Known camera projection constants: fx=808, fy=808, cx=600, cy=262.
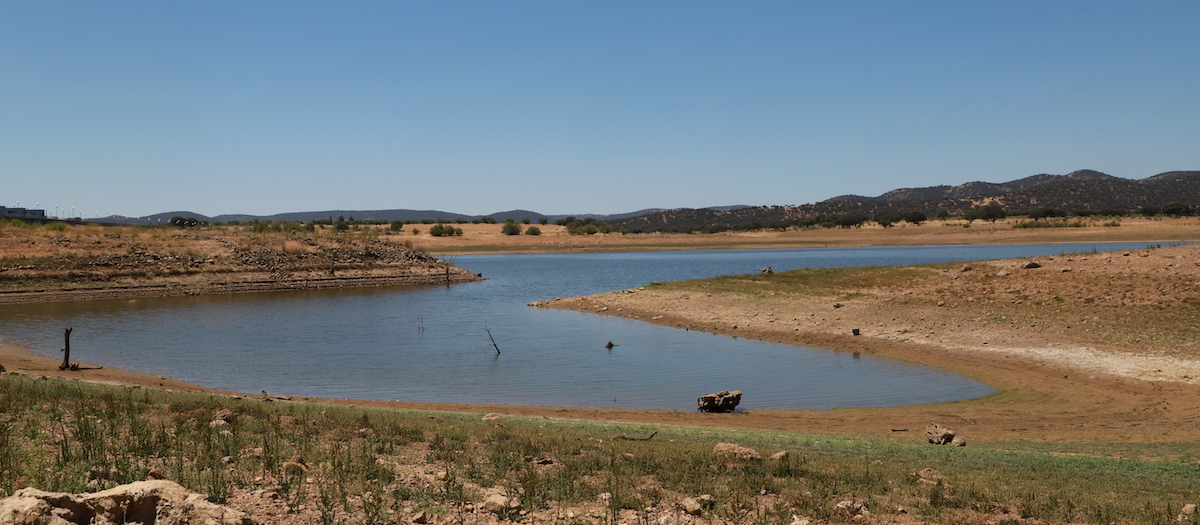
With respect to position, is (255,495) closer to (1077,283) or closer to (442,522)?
(442,522)

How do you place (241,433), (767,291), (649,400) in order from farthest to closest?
(767,291) < (649,400) < (241,433)

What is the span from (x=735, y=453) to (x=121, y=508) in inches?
262

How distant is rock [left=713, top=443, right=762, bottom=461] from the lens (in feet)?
32.1

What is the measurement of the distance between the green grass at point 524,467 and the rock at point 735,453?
171 mm

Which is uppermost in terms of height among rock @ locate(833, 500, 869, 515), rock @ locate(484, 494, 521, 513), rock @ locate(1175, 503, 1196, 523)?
rock @ locate(484, 494, 521, 513)

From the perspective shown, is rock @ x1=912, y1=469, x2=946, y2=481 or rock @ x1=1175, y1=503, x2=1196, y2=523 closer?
rock @ x1=1175, y1=503, x2=1196, y2=523

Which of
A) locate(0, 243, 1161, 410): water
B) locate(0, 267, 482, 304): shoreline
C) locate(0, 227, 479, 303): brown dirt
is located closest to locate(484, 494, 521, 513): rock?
locate(0, 243, 1161, 410): water

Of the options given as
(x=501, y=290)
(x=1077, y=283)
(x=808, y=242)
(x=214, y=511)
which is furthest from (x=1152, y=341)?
(x=808, y=242)

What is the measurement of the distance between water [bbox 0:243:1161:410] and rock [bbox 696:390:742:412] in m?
1.22

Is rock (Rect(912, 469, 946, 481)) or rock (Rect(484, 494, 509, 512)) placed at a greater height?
rock (Rect(484, 494, 509, 512))

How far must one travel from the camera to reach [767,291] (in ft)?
117

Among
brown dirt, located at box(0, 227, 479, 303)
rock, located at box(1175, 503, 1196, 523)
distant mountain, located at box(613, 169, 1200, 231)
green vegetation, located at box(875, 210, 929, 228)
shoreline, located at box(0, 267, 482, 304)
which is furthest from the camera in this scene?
distant mountain, located at box(613, 169, 1200, 231)

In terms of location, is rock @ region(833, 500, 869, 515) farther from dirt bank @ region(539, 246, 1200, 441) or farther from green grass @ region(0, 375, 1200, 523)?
dirt bank @ region(539, 246, 1200, 441)

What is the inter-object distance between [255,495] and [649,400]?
1315cm
